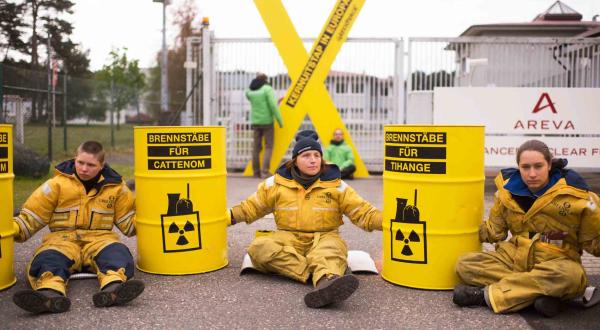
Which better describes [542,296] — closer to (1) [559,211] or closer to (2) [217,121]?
(1) [559,211]

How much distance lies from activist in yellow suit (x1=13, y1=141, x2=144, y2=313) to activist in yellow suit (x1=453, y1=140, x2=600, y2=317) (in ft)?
8.16

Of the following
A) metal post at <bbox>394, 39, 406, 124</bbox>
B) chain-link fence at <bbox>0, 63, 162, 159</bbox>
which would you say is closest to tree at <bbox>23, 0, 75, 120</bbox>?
chain-link fence at <bbox>0, 63, 162, 159</bbox>

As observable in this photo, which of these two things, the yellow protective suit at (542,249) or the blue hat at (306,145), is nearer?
the yellow protective suit at (542,249)

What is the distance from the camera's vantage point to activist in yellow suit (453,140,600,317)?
394 cm

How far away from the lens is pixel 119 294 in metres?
4.00

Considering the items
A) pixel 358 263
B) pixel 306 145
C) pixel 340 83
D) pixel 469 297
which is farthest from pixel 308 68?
pixel 469 297

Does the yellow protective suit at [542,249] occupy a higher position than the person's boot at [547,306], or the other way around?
the yellow protective suit at [542,249]

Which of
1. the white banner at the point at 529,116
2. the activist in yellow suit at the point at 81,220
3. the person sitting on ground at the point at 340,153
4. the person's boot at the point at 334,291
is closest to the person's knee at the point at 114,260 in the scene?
the activist in yellow suit at the point at 81,220

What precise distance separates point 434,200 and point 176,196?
77.1 inches

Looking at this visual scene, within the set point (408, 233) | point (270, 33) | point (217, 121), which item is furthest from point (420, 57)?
point (408, 233)

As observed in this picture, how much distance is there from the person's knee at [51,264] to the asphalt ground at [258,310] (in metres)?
0.16

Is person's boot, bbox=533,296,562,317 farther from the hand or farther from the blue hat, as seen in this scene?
the blue hat

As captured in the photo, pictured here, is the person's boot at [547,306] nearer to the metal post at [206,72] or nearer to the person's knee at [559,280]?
the person's knee at [559,280]

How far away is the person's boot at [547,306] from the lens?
3873 mm
